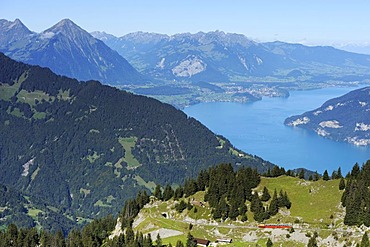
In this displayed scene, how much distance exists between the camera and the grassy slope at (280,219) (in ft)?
267

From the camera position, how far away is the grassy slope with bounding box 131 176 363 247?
81.4 m

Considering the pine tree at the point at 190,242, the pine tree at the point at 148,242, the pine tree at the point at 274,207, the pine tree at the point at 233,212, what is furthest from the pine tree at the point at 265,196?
the pine tree at the point at 148,242

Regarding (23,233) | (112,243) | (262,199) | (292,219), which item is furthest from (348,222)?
(23,233)

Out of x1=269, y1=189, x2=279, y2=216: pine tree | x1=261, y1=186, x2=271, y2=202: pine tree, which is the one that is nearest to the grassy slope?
x1=269, y1=189, x2=279, y2=216: pine tree

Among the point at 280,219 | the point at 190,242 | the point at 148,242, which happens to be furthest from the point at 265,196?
the point at 148,242

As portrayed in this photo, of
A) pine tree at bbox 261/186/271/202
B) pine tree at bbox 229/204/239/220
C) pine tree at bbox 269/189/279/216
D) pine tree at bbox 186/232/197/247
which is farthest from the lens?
pine tree at bbox 261/186/271/202

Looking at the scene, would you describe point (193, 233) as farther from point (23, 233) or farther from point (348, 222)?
point (23, 233)

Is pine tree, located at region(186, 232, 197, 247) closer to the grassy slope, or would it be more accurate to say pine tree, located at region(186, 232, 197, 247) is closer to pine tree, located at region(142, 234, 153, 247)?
the grassy slope

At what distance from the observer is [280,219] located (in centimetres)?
8688

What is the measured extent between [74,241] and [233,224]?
1335 inches

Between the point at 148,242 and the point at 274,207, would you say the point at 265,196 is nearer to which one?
the point at 274,207

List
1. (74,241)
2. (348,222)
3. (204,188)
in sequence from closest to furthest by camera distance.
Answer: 1. (348,222)
2. (74,241)
3. (204,188)

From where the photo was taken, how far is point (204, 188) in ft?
350

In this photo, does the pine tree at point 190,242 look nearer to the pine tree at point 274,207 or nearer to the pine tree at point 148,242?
the pine tree at point 148,242
